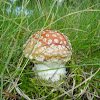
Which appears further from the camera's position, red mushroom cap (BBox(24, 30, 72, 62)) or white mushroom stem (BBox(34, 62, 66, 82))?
white mushroom stem (BBox(34, 62, 66, 82))

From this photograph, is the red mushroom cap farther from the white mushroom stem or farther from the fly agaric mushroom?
the white mushroom stem

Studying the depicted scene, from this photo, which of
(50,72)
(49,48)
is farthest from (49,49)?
(50,72)

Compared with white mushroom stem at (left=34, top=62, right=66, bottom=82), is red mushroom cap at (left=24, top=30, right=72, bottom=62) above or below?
above

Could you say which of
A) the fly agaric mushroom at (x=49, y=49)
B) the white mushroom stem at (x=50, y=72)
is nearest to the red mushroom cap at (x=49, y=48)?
the fly agaric mushroom at (x=49, y=49)

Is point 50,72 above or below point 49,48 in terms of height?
below

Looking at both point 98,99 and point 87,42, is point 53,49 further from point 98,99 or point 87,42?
point 87,42

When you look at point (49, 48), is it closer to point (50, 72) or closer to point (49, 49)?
point (49, 49)

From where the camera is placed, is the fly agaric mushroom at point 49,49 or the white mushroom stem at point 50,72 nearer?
the fly agaric mushroom at point 49,49

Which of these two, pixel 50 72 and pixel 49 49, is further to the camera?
pixel 50 72

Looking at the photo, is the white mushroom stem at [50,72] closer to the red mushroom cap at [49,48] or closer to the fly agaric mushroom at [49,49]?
the fly agaric mushroom at [49,49]

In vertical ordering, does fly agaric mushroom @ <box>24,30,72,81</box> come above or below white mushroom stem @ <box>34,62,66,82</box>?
above

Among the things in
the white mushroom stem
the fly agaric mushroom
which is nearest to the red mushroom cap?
the fly agaric mushroom

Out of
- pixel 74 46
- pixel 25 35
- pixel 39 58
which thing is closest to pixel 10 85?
pixel 39 58
